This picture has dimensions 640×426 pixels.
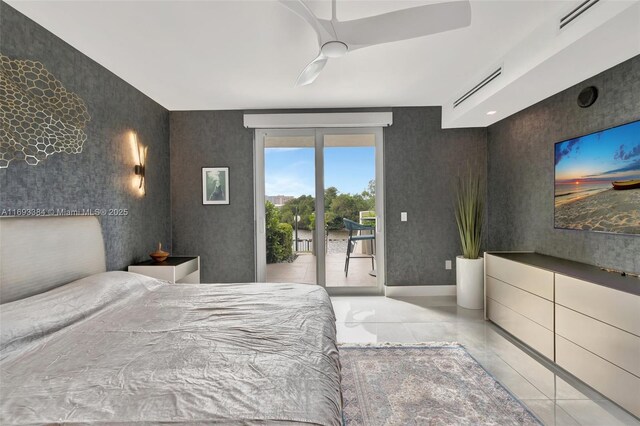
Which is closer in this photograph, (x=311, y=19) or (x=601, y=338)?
(x=311, y=19)

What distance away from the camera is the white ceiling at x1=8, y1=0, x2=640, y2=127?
191cm

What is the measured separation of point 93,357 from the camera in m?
1.25

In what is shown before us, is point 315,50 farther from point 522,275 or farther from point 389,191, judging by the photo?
point 522,275

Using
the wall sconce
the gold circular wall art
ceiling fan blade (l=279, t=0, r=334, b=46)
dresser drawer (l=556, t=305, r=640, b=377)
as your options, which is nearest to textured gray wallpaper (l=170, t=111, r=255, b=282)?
the wall sconce

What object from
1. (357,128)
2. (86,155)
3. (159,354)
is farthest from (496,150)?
(86,155)

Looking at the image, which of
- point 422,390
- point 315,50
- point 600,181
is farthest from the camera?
point 315,50

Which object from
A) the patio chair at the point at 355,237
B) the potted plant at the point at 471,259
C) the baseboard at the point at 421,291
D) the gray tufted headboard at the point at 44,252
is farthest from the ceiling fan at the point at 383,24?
the baseboard at the point at 421,291

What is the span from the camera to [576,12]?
1776mm

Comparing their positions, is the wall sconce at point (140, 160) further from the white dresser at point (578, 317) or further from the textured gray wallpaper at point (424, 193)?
the white dresser at point (578, 317)

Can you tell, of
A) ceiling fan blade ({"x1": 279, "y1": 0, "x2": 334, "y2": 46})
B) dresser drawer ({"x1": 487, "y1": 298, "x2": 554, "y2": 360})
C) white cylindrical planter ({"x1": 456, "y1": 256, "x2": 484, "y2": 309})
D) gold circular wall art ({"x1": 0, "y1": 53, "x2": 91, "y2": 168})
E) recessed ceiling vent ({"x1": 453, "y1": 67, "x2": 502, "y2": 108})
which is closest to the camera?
ceiling fan blade ({"x1": 279, "y1": 0, "x2": 334, "y2": 46})

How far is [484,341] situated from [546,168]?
71.2 inches

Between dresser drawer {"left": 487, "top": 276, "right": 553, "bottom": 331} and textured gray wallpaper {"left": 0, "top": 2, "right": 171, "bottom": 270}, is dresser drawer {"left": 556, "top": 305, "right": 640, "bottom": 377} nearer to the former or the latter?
dresser drawer {"left": 487, "top": 276, "right": 553, "bottom": 331}

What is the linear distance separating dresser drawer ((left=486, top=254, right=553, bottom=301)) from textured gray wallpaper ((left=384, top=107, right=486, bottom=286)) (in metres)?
0.88

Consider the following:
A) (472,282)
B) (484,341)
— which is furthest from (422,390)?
(472,282)
